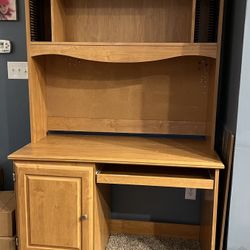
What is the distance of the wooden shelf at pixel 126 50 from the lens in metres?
1.74

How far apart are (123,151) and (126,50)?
0.54 metres

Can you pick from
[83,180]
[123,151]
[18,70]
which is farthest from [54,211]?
[18,70]

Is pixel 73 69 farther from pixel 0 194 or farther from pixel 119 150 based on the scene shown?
pixel 0 194

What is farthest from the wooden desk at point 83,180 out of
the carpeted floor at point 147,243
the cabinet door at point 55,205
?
the carpeted floor at point 147,243

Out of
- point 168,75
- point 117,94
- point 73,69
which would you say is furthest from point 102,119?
point 168,75

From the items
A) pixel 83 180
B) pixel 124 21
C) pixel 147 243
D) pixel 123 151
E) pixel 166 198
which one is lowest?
pixel 147 243

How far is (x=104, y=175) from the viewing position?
168cm

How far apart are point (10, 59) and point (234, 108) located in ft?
4.72

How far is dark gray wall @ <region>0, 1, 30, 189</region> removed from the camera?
2158 mm

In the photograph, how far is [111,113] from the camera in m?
2.15

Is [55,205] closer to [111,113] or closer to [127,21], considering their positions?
[111,113]

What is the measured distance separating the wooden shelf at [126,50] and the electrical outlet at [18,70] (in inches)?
13.0

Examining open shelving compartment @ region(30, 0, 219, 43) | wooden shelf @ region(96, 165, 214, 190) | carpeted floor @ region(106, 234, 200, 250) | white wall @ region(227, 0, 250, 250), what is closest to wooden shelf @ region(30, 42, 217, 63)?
open shelving compartment @ region(30, 0, 219, 43)

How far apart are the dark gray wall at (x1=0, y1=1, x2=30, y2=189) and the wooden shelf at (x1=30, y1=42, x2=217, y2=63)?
363 mm
